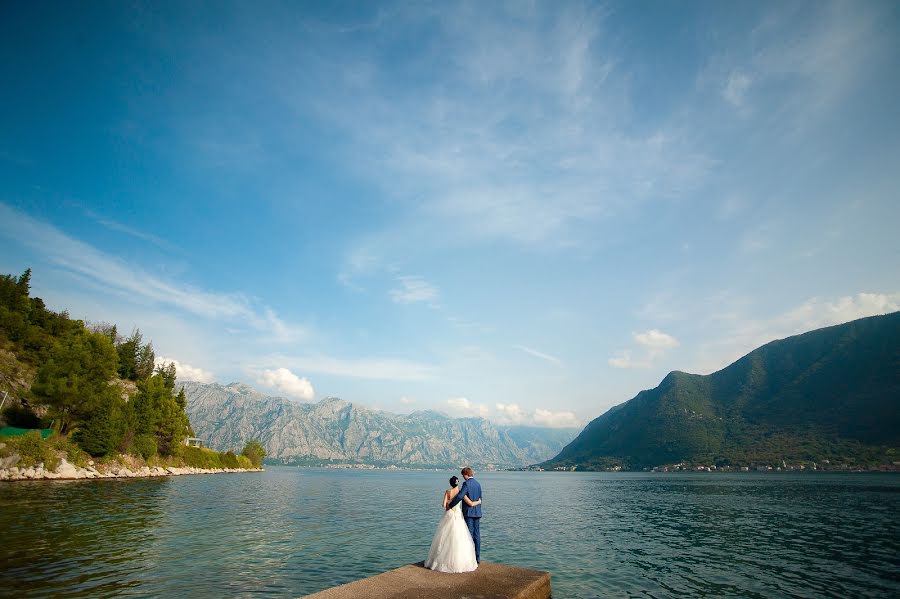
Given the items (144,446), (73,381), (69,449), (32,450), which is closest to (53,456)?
(32,450)

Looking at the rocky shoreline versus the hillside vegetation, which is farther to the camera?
the hillside vegetation

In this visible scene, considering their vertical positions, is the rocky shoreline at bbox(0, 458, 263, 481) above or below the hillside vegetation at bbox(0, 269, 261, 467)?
below

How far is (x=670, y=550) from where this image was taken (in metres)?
30.3

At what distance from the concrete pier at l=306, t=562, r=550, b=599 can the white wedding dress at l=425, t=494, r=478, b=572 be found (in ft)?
0.92

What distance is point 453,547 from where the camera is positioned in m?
15.5

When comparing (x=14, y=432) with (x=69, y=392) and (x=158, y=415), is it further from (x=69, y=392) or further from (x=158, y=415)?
(x=158, y=415)

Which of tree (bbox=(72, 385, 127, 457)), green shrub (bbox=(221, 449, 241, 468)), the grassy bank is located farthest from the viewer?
green shrub (bbox=(221, 449, 241, 468))

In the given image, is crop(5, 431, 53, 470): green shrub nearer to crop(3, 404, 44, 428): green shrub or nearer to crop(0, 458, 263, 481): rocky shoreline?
crop(0, 458, 263, 481): rocky shoreline

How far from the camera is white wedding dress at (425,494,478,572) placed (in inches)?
605

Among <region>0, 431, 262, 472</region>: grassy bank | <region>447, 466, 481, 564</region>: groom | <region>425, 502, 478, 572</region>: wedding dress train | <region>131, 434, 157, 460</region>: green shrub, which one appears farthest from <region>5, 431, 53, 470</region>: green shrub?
<region>447, 466, 481, 564</region>: groom

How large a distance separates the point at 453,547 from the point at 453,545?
2.7 inches

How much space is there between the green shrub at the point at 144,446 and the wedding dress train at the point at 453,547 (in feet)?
345

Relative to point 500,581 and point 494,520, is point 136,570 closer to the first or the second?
point 500,581

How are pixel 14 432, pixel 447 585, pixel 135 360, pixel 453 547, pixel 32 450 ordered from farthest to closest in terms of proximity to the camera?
pixel 135 360 < pixel 14 432 < pixel 32 450 < pixel 453 547 < pixel 447 585
